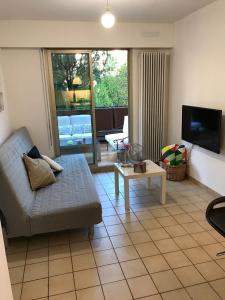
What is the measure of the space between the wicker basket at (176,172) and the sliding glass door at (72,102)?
4.42ft

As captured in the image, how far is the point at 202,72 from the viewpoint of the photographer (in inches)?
133

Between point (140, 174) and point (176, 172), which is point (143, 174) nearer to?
point (140, 174)

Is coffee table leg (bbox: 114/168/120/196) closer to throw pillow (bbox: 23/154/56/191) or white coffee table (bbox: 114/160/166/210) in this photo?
white coffee table (bbox: 114/160/166/210)

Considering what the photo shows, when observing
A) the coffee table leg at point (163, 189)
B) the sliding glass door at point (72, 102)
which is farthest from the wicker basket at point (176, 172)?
the sliding glass door at point (72, 102)

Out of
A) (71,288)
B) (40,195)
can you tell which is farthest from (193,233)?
(40,195)

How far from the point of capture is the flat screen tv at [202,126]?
9.90 feet

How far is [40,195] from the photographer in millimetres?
2711

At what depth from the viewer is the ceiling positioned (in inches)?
116

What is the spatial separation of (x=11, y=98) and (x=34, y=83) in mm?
411

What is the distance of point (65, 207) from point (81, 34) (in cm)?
266

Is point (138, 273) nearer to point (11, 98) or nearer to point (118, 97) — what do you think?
point (11, 98)

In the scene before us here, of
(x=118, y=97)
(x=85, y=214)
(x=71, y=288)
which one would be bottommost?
(x=71, y=288)

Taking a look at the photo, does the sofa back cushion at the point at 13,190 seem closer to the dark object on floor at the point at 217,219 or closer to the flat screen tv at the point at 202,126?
the dark object on floor at the point at 217,219

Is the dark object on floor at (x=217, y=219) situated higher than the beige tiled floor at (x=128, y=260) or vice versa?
the dark object on floor at (x=217, y=219)
